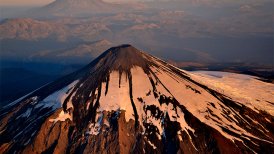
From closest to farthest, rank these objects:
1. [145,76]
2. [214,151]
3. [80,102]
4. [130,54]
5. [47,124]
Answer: [214,151]
[47,124]
[80,102]
[145,76]
[130,54]

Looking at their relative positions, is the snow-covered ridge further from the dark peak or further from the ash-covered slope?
the dark peak

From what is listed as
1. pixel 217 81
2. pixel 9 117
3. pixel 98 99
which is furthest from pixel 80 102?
pixel 217 81

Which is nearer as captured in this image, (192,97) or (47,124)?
(47,124)

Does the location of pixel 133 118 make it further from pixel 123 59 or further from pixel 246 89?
pixel 246 89

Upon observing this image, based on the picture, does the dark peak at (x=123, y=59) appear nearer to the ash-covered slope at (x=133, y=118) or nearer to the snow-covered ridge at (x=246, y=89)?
the ash-covered slope at (x=133, y=118)

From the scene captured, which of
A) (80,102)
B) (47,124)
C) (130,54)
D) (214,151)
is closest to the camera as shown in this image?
(214,151)

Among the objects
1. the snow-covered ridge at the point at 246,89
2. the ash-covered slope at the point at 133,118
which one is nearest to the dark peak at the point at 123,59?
the ash-covered slope at the point at 133,118

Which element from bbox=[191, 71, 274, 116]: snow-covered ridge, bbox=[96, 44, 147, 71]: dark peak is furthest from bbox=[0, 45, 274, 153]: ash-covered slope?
bbox=[191, 71, 274, 116]: snow-covered ridge

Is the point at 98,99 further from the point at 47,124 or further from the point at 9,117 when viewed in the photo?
the point at 9,117
